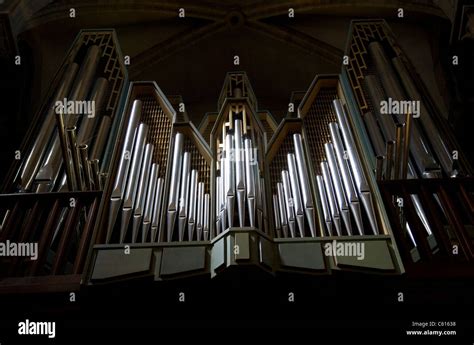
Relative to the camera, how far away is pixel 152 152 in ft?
20.3

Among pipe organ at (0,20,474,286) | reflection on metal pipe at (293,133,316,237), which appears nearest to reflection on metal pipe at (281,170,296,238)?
pipe organ at (0,20,474,286)

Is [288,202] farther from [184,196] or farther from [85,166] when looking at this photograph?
[85,166]

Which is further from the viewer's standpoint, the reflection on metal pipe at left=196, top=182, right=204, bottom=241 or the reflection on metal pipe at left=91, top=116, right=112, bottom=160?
the reflection on metal pipe at left=91, top=116, right=112, bottom=160

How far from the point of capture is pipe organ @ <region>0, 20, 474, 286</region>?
430 cm

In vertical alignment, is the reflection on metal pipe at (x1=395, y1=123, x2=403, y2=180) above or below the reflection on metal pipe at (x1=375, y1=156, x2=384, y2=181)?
above

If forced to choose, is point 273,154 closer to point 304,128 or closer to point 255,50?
point 304,128

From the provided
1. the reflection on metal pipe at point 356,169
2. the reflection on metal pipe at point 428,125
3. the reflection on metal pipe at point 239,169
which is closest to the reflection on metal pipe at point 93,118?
the reflection on metal pipe at point 239,169

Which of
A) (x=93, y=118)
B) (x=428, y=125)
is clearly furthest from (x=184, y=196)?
(x=428, y=125)

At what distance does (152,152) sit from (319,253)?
99.5 inches

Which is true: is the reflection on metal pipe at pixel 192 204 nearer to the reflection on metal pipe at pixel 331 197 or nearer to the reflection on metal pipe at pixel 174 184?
the reflection on metal pipe at pixel 174 184

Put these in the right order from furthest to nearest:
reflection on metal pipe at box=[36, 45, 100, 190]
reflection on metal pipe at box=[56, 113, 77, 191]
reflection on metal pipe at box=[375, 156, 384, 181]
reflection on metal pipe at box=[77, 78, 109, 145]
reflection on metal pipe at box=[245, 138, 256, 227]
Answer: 1. reflection on metal pipe at box=[77, 78, 109, 145]
2. reflection on metal pipe at box=[36, 45, 100, 190]
3. reflection on metal pipe at box=[375, 156, 384, 181]
4. reflection on metal pipe at box=[56, 113, 77, 191]
5. reflection on metal pipe at box=[245, 138, 256, 227]

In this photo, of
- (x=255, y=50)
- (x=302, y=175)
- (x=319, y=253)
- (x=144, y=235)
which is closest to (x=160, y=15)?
(x=255, y=50)

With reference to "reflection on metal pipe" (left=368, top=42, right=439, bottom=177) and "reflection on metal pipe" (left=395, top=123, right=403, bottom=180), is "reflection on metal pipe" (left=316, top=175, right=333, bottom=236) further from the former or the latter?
"reflection on metal pipe" (left=368, top=42, right=439, bottom=177)

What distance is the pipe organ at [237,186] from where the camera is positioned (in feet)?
14.1
